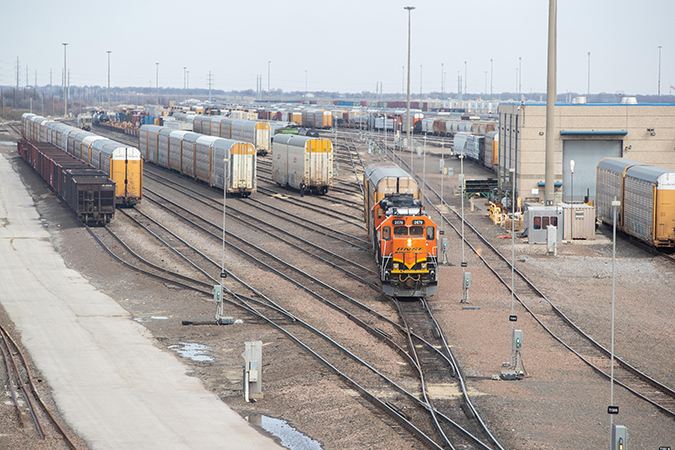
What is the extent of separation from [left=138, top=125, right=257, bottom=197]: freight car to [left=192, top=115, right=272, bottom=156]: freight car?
432 inches

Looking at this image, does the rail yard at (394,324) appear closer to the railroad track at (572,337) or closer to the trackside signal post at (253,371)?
the railroad track at (572,337)

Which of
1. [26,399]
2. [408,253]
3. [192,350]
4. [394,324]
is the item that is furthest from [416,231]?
[26,399]

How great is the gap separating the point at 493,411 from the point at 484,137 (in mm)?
61183

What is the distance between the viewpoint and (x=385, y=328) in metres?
24.2

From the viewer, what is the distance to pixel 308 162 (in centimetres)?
5472

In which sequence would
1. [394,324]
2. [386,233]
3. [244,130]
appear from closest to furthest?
[394,324], [386,233], [244,130]

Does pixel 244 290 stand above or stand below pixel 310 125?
below

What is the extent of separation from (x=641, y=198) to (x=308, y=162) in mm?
24192

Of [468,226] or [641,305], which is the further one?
[468,226]

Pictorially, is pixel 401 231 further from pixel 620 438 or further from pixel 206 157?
Answer: pixel 206 157

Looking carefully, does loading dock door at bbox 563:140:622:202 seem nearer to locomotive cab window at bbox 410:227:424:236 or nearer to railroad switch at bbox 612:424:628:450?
locomotive cab window at bbox 410:227:424:236

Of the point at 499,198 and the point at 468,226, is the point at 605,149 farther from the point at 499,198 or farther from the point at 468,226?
the point at 468,226

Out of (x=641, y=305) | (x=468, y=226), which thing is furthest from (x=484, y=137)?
(x=641, y=305)

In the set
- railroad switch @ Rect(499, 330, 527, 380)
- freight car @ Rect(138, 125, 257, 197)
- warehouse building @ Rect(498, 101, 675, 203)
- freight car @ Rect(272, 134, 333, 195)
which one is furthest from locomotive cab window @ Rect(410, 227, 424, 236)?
freight car @ Rect(272, 134, 333, 195)
